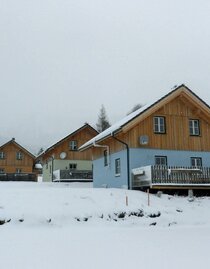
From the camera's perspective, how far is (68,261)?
8.55m

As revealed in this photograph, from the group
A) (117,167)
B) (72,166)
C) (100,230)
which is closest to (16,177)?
(72,166)

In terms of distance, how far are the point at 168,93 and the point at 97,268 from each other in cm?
1895

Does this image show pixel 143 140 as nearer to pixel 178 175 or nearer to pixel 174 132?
pixel 174 132

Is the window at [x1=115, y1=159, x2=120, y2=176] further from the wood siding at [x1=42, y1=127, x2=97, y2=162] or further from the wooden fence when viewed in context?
the wooden fence

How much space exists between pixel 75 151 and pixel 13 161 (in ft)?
53.2

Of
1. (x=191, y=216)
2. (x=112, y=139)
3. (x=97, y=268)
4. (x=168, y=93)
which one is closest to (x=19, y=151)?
(x=112, y=139)

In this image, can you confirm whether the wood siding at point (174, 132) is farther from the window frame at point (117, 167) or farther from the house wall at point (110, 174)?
the window frame at point (117, 167)

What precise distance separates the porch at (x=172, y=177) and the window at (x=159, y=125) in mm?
3752

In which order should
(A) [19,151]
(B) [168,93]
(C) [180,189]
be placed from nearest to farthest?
(C) [180,189] < (B) [168,93] < (A) [19,151]

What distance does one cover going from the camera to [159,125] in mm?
26219

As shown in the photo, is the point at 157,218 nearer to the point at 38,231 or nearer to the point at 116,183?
the point at 38,231

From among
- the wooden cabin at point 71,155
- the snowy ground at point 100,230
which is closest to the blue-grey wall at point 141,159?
the snowy ground at point 100,230

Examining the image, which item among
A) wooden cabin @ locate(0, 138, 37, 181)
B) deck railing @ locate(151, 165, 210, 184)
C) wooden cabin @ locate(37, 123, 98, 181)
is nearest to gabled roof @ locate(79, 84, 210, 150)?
deck railing @ locate(151, 165, 210, 184)

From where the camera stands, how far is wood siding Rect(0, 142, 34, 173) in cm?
5362
